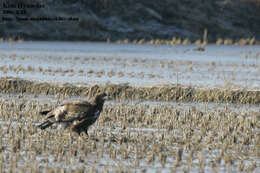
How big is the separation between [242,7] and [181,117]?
60.7 metres

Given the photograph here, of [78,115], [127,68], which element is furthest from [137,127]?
[127,68]

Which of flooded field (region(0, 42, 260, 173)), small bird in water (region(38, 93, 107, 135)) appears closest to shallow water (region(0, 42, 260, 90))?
flooded field (region(0, 42, 260, 173))

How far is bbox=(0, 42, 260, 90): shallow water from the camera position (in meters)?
23.3

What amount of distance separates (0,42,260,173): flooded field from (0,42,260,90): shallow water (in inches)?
4.9

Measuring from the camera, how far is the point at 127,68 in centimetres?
2955

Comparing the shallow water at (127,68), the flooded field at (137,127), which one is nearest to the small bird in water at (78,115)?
the flooded field at (137,127)

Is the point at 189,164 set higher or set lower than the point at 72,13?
higher

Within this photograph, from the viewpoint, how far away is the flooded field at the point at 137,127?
9.41 metres

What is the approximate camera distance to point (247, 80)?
24234 millimetres

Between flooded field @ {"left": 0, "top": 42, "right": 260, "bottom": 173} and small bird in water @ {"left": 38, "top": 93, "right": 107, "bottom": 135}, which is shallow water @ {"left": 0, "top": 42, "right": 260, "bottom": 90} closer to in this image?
flooded field @ {"left": 0, "top": 42, "right": 260, "bottom": 173}

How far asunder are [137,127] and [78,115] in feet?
7.77

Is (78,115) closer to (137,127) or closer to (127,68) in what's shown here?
(137,127)

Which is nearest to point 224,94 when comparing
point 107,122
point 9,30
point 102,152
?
point 107,122

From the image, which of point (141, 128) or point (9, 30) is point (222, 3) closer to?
point (9, 30)
